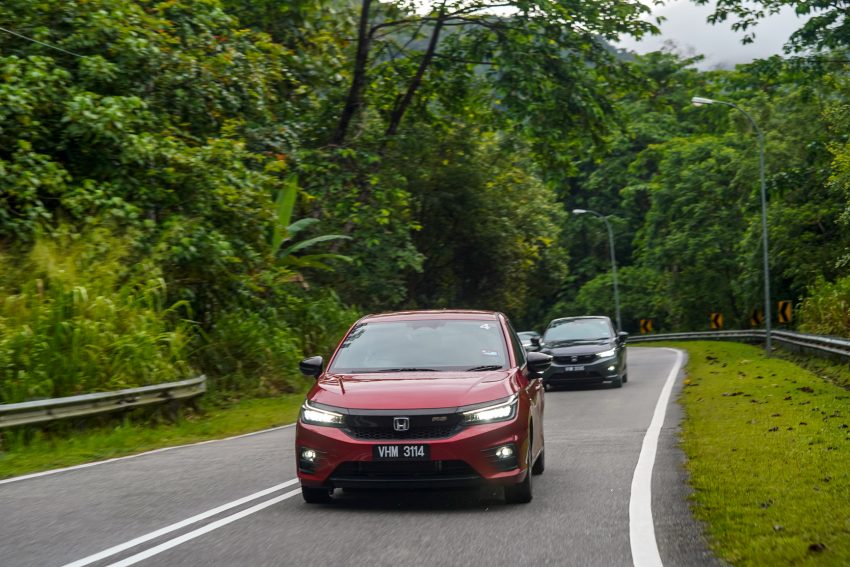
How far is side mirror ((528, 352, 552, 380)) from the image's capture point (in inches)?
382

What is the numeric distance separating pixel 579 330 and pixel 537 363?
15.2 meters

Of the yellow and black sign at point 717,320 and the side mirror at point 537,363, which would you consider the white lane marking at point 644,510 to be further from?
the yellow and black sign at point 717,320

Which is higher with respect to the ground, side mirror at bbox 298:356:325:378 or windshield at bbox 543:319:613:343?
side mirror at bbox 298:356:325:378

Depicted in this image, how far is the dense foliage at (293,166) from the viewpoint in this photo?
17234mm

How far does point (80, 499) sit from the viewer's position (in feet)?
29.9

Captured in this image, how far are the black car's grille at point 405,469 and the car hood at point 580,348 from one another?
15200 mm

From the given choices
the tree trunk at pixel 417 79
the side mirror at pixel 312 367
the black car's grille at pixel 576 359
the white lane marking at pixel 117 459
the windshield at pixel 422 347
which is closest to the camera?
the windshield at pixel 422 347

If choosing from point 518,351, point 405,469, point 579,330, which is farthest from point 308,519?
point 579,330

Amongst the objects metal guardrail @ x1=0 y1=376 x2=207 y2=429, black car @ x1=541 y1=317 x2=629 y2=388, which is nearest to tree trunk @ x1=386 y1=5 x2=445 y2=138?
black car @ x1=541 y1=317 x2=629 y2=388

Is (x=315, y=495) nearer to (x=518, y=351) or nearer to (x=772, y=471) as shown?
(x=518, y=351)

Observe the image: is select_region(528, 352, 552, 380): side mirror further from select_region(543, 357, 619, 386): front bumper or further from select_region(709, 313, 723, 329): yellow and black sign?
select_region(709, 313, 723, 329): yellow and black sign

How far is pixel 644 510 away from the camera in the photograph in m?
8.08

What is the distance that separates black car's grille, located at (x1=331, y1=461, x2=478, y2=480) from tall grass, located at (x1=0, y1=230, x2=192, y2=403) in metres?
7.22

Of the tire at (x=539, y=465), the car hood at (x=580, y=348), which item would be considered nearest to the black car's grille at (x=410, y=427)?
Answer: the tire at (x=539, y=465)
